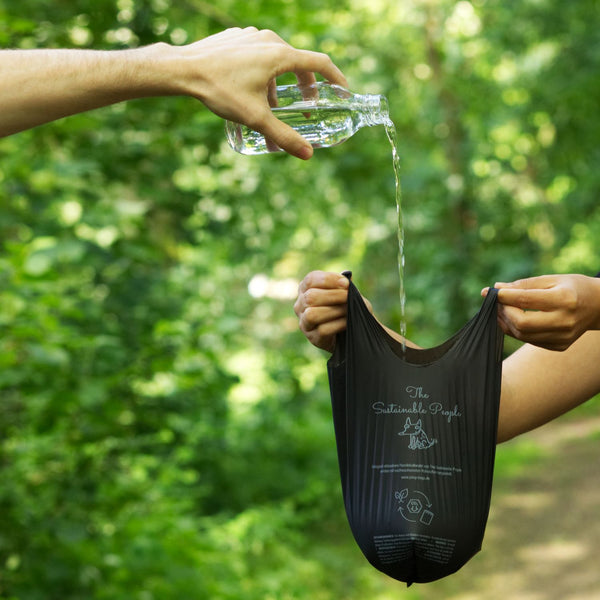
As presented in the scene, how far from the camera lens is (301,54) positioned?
4.88ft

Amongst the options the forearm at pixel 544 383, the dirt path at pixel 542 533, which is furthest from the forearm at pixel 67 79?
the dirt path at pixel 542 533

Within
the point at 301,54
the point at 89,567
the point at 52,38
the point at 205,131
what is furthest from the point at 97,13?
the point at 301,54

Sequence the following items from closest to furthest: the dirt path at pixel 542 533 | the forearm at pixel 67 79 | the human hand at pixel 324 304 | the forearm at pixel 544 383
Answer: the forearm at pixel 67 79
the human hand at pixel 324 304
the forearm at pixel 544 383
the dirt path at pixel 542 533

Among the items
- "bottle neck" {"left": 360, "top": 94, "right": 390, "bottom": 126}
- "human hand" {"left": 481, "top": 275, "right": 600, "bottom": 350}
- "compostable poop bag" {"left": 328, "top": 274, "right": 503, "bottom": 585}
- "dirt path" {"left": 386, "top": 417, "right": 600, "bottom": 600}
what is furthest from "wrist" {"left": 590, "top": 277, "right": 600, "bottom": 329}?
"dirt path" {"left": 386, "top": 417, "right": 600, "bottom": 600}

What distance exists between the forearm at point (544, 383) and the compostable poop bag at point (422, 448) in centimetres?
19

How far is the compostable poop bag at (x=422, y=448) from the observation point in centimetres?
157

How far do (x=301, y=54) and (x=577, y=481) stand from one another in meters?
7.34

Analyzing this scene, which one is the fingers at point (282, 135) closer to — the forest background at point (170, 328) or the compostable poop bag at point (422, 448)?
the compostable poop bag at point (422, 448)

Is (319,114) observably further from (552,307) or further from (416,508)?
(416,508)

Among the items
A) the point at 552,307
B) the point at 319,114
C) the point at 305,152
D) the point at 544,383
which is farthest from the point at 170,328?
the point at 552,307

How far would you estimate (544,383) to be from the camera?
1.85m

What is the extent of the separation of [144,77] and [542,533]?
6.15 m

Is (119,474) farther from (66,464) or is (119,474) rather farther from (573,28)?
(573,28)

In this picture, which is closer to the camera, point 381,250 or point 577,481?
point 577,481
